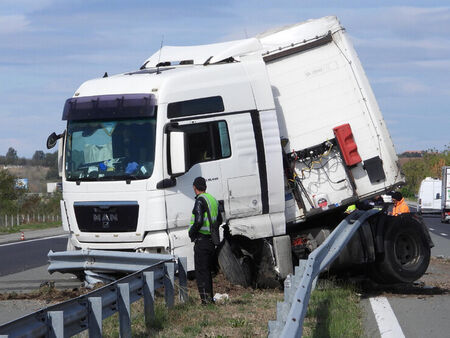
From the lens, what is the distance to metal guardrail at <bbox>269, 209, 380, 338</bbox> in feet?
20.1

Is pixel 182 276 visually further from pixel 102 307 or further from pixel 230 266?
pixel 102 307

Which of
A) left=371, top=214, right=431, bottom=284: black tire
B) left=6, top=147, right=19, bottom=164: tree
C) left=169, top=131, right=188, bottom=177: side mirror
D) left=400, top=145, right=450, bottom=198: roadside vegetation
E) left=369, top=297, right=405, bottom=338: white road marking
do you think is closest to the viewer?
left=369, top=297, right=405, bottom=338: white road marking

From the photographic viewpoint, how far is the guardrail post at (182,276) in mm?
11391

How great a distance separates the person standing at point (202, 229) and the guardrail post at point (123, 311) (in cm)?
277

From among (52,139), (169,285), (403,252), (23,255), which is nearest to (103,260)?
(169,285)

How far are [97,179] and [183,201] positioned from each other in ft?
4.16

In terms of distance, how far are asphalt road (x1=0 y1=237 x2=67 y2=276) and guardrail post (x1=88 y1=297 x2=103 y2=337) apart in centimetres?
1079

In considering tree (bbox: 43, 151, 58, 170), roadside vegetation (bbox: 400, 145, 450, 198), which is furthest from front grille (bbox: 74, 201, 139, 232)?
roadside vegetation (bbox: 400, 145, 450, 198)

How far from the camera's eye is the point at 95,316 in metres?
7.73

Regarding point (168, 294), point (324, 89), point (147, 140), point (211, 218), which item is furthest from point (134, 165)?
point (324, 89)

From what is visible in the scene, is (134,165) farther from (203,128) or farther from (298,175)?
(298,175)

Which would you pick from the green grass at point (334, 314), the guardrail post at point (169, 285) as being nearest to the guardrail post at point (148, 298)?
the guardrail post at point (169, 285)

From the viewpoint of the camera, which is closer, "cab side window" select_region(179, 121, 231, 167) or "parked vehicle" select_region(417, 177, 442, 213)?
"cab side window" select_region(179, 121, 231, 167)

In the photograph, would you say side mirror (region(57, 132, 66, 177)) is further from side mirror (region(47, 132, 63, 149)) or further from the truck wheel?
the truck wheel
